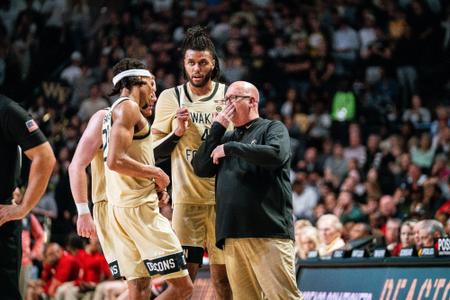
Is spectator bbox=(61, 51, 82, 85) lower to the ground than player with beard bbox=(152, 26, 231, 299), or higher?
higher

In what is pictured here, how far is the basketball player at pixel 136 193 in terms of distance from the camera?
6.94 m

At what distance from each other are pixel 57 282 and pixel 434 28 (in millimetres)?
8861

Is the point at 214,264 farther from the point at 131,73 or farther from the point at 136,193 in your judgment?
the point at 131,73

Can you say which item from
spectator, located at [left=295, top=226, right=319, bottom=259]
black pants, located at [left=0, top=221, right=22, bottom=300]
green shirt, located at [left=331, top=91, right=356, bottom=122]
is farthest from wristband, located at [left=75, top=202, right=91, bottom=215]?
green shirt, located at [left=331, top=91, right=356, bottom=122]

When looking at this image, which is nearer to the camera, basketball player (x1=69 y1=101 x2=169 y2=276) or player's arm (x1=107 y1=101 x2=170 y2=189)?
player's arm (x1=107 y1=101 x2=170 y2=189)

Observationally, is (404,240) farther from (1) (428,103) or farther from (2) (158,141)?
(1) (428,103)

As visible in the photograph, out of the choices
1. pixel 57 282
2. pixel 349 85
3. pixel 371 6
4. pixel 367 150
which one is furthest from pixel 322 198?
pixel 371 6

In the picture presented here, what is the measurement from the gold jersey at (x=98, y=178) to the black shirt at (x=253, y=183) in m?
0.83

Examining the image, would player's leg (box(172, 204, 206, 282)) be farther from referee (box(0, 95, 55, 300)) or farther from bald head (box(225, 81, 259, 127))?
referee (box(0, 95, 55, 300))

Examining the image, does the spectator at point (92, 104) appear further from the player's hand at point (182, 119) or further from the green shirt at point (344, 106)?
the player's hand at point (182, 119)

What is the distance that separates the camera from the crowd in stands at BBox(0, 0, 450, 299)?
563 inches

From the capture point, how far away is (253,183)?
7.11m

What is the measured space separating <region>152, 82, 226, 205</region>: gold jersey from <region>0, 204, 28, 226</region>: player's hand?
2.49 metres

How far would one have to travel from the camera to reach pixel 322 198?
1485 centimetres
